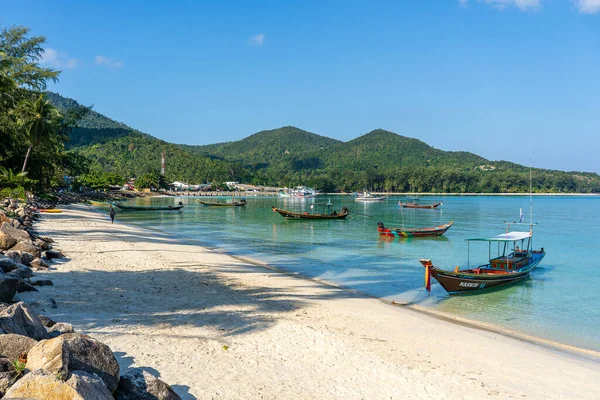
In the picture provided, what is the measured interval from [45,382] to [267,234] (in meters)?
34.3

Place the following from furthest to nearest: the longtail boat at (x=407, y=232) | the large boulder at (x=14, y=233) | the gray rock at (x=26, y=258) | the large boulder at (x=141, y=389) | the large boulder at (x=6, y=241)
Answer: the longtail boat at (x=407, y=232) < the large boulder at (x=14, y=233) < the large boulder at (x=6, y=241) < the gray rock at (x=26, y=258) < the large boulder at (x=141, y=389)

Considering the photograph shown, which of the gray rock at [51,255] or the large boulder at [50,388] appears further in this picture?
the gray rock at [51,255]

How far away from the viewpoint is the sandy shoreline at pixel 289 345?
22.9 feet

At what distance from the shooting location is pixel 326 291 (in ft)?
51.9

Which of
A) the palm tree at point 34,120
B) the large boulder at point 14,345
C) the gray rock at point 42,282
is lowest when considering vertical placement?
the gray rock at point 42,282

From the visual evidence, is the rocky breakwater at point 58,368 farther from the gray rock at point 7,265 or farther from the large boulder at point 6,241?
the large boulder at point 6,241

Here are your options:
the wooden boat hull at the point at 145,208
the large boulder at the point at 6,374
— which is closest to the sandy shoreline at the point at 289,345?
the large boulder at the point at 6,374

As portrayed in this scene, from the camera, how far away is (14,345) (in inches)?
181

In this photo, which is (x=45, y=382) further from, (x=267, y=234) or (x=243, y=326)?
(x=267, y=234)

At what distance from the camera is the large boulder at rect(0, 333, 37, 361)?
14.8 feet

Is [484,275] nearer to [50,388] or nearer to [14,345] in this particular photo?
[14,345]

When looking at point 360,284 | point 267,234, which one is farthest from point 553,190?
point 360,284

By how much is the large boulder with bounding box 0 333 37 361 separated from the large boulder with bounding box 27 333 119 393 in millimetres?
206

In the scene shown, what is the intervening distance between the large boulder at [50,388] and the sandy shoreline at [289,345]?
2.38 m
